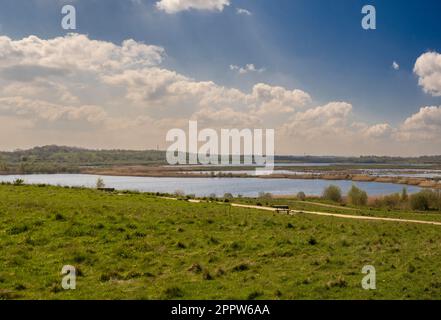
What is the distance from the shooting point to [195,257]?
15.8 m

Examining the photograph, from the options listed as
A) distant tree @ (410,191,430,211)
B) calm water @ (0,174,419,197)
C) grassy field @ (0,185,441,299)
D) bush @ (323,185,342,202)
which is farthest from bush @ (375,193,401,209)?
grassy field @ (0,185,441,299)

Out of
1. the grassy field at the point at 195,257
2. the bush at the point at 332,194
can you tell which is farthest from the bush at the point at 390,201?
the grassy field at the point at 195,257

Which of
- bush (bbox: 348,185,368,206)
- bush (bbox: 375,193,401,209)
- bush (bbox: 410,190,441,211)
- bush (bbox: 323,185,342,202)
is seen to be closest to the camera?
bush (bbox: 410,190,441,211)

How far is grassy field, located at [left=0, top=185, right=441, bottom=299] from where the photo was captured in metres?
11.7

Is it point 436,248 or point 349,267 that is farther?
point 436,248

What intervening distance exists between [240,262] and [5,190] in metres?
25.9

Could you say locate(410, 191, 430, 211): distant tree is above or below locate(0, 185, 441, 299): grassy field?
below

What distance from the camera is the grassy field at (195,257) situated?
11.7 m

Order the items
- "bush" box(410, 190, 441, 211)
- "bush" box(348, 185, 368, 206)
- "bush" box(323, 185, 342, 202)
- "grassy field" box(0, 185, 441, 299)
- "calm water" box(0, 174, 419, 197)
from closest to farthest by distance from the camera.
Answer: "grassy field" box(0, 185, 441, 299)
"bush" box(410, 190, 441, 211)
"bush" box(348, 185, 368, 206)
"bush" box(323, 185, 342, 202)
"calm water" box(0, 174, 419, 197)

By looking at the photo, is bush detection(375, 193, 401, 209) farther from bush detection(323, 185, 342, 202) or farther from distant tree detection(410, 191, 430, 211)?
bush detection(323, 185, 342, 202)
